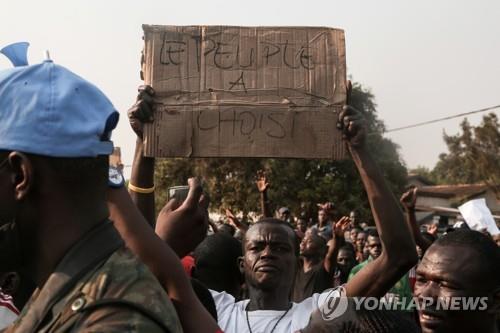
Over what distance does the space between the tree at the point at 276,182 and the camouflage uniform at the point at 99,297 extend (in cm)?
3313

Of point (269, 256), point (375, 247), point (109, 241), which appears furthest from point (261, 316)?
point (375, 247)

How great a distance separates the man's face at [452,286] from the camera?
2.86 meters

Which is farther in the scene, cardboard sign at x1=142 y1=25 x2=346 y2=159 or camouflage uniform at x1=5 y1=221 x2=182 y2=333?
cardboard sign at x1=142 y1=25 x2=346 y2=159

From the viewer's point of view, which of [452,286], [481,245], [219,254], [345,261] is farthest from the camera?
[345,261]

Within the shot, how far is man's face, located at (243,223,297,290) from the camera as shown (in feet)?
13.2

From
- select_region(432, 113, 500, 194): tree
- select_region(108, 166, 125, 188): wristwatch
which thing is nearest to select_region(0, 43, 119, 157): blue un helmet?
select_region(108, 166, 125, 188): wristwatch

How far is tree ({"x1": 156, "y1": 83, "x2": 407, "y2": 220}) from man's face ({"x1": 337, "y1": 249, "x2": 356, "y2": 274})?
84.7 feet

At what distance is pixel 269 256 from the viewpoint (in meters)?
4.08

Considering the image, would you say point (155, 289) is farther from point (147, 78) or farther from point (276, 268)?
point (276, 268)

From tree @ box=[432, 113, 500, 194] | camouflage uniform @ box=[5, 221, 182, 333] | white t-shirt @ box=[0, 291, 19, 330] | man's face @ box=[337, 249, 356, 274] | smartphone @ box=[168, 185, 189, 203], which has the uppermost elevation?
tree @ box=[432, 113, 500, 194]

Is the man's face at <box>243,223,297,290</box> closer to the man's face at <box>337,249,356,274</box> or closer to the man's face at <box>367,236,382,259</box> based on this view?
the man's face at <box>367,236,382,259</box>

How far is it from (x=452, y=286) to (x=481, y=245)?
234mm

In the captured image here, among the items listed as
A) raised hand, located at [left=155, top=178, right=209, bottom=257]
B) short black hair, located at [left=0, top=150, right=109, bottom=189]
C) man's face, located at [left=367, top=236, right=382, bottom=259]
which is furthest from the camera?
man's face, located at [left=367, top=236, right=382, bottom=259]

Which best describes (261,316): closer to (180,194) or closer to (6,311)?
(180,194)
